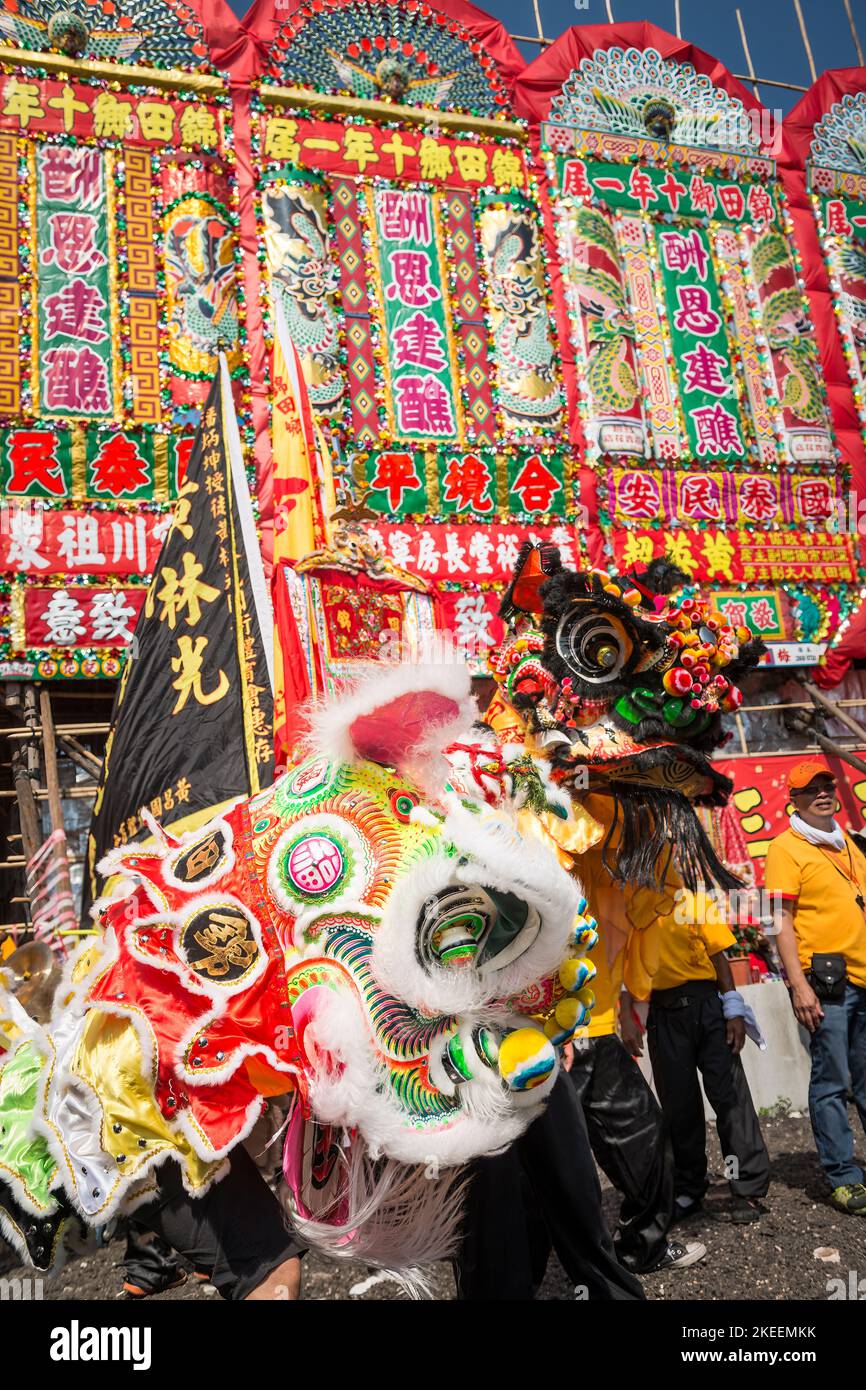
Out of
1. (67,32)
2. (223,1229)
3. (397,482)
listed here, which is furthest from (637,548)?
(223,1229)

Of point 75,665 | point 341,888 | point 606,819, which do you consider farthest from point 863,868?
point 75,665

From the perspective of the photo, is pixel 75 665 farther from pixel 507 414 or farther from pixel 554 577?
pixel 554 577

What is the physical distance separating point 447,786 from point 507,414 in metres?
6.35

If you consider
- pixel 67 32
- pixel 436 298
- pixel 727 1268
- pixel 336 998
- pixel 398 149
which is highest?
pixel 67 32

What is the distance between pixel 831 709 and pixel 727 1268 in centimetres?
539

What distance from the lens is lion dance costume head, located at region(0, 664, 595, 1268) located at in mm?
1770

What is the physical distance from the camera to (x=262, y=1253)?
198 cm

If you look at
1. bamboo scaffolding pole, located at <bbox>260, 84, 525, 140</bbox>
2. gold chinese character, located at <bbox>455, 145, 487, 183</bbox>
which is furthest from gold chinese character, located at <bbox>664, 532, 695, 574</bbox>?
bamboo scaffolding pole, located at <bbox>260, 84, 525, 140</bbox>

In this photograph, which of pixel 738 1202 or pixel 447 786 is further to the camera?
pixel 738 1202

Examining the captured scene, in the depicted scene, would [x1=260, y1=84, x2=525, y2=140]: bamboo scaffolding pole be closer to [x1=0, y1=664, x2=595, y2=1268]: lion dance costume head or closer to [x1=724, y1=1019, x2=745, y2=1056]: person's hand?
[x1=724, y1=1019, x2=745, y2=1056]: person's hand

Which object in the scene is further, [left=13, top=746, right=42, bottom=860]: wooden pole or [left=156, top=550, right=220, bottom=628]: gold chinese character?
[left=13, top=746, right=42, bottom=860]: wooden pole

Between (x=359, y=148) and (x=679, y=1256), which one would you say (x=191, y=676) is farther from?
(x=359, y=148)

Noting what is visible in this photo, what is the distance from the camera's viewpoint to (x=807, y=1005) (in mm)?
4051

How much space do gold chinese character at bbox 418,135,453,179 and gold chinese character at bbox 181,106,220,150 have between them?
1512mm
